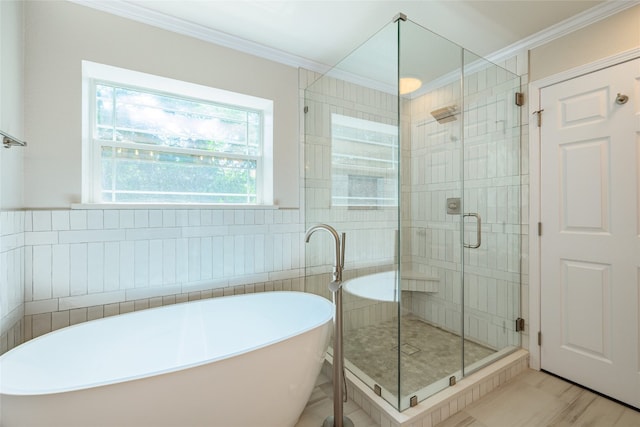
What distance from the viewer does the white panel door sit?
166 cm

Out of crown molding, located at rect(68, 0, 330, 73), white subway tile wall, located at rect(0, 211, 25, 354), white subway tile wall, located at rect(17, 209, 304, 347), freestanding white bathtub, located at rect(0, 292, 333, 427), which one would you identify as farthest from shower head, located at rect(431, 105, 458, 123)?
white subway tile wall, located at rect(0, 211, 25, 354)

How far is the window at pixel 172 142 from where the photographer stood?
6.09 ft

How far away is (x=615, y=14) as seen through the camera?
1.71 meters

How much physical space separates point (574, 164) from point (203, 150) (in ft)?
8.59

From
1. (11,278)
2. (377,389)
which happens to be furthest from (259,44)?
(377,389)

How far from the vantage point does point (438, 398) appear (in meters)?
1.59

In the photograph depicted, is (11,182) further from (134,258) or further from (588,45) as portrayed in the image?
(588,45)

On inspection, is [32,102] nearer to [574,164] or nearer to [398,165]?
[398,165]

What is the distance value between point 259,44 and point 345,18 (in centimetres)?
69

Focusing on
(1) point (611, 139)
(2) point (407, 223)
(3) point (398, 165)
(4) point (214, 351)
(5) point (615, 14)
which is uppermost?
(5) point (615, 14)

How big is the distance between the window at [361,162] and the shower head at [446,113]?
0.46 metres

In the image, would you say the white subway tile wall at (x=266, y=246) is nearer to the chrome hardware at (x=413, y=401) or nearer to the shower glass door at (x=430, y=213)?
the shower glass door at (x=430, y=213)

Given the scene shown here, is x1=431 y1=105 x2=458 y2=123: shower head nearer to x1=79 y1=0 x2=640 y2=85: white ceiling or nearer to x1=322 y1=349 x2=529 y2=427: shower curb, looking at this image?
x1=79 y1=0 x2=640 y2=85: white ceiling

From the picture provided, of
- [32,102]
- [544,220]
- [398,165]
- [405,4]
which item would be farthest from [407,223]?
[32,102]
